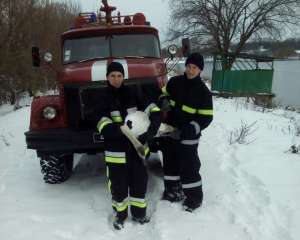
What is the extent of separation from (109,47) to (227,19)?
25258mm

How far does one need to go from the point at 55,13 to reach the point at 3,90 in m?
6.65

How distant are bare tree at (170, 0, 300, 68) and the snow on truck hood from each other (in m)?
24.3

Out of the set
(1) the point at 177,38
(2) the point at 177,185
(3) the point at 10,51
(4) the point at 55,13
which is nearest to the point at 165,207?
(2) the point at 177,185

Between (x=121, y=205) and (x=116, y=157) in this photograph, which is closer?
(x=116, y=157)

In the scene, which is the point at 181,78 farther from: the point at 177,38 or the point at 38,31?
the point at 177,38

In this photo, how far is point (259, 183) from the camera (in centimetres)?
480

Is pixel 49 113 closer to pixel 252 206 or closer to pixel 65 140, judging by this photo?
pixel 65 140

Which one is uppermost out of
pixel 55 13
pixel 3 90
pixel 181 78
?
pixel 55 13

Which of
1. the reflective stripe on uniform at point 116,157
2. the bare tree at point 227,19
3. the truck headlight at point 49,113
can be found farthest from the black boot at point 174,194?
the bare tree at point 227,19

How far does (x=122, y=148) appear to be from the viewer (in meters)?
4.00

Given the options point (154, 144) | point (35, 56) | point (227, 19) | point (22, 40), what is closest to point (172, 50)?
point (154, 144)

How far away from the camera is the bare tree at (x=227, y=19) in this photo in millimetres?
28578

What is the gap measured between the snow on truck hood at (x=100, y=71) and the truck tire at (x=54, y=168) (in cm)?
106

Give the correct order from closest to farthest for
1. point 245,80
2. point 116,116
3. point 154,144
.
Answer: point 116,116 < point 154,144 < point 245,80
